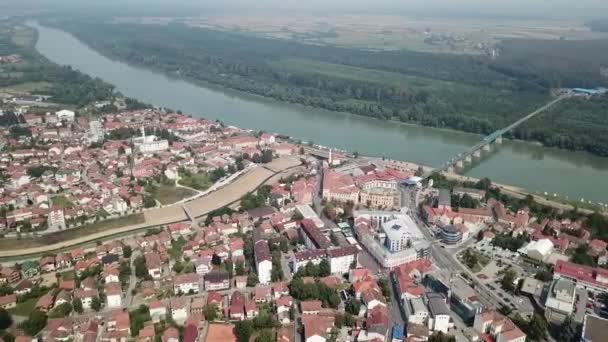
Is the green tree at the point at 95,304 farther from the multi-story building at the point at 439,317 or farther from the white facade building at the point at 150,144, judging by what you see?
the white facade building at the point at 150,144

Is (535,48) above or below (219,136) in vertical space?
above

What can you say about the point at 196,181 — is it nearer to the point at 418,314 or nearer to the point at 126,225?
the point at 126,225

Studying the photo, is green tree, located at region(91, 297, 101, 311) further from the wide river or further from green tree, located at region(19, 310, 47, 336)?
the wide river

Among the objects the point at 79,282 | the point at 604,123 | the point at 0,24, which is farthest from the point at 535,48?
the point at 0,24

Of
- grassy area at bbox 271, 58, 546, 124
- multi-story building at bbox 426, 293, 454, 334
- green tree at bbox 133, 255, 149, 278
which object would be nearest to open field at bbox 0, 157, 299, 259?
green tree at bbox 133, 255, 149, 278

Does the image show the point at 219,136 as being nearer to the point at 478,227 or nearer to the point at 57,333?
the point at 478,227

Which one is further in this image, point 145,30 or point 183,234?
point 145,30
